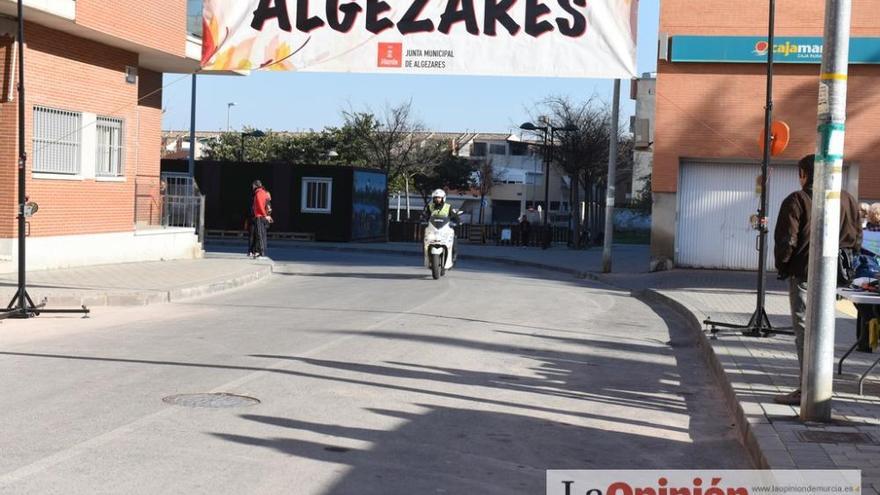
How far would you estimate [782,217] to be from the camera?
9.16 meters

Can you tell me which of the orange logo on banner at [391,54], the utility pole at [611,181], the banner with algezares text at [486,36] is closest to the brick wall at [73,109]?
the banner with algezares text at [486,36]

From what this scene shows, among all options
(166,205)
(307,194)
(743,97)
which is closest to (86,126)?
(166,205)

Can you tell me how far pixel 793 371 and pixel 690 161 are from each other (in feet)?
59.0

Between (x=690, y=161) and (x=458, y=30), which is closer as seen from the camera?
(x=458, y=30)

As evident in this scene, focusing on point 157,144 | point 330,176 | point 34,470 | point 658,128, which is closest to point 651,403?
point 34,470

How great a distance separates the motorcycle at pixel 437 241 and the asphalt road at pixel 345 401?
22.5 ft

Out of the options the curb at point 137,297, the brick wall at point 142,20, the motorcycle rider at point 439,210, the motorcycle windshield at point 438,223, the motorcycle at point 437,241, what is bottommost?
the curb at point 137,297

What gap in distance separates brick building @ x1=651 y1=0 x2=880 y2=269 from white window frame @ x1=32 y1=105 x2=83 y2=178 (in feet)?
44.4

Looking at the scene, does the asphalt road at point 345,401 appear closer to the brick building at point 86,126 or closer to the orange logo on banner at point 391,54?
the orange logo on banner at point 391,54

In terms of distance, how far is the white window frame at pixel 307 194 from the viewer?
144 ft

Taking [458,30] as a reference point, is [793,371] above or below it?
below

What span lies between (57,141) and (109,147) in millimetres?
2393

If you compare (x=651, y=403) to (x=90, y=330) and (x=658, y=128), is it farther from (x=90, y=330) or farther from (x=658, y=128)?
(x=658, y=128)

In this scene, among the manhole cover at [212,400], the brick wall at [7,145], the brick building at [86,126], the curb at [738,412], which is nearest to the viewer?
the curb at [738,412]
